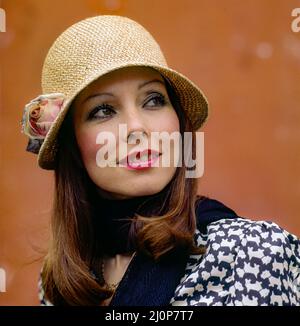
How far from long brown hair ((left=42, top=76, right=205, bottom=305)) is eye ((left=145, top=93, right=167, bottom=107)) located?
63 millimetres

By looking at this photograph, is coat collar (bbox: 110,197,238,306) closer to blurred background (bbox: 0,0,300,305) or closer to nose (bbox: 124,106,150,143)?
nose (bbox: 124,106,150,143)

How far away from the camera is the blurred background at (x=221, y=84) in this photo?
189cm

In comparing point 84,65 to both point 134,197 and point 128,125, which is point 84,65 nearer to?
point 128,125

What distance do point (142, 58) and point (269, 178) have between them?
0.79m

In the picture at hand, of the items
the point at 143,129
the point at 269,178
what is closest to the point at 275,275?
the point at 143,129

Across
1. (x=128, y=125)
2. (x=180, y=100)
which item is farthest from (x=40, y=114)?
(x=180, y=100)

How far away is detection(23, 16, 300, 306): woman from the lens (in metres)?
1.24

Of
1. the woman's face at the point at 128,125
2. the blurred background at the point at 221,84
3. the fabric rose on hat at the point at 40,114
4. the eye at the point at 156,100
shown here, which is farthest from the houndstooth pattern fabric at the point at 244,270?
the blurred background at the point at 221,84

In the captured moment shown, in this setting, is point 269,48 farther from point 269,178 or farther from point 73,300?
point 73,300

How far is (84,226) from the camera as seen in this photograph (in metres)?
1.50

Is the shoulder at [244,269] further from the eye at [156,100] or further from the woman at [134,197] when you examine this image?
the eye at [156,100]

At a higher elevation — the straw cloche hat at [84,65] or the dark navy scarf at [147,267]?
the straw cloche hat at [84,65]

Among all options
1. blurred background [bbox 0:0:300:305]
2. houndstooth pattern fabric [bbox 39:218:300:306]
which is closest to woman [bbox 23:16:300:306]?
houndstooth pattern fabric [bbox 39:218:300:306]

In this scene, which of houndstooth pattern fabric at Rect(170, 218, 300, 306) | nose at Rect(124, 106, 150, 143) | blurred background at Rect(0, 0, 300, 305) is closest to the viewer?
houndstooth pattern fabric at Rect(170, 218, 300, 306)
